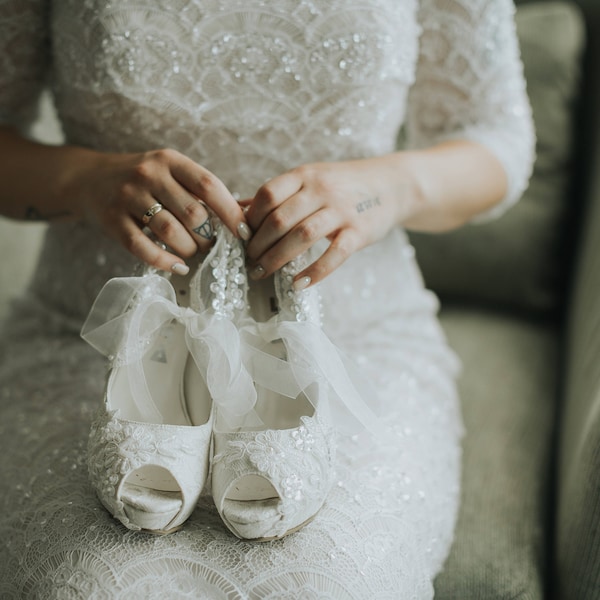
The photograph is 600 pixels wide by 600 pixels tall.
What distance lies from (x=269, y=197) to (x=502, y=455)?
61 centimetres

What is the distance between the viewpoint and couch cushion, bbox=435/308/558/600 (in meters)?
0.84

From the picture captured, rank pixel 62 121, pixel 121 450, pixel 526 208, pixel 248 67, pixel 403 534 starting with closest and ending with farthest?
pixel 121 450 < pixel 403 534 < pixel 248 67 < pixel 62 121 < pixel 526 208

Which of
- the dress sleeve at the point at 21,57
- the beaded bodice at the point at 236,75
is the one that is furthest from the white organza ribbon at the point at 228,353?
the dress sleeve at the point at 21,57

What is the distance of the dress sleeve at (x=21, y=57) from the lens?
2.76 ft

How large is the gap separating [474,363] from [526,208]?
35 centimetres

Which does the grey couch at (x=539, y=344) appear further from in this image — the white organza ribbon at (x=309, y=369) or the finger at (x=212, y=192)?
the finger at (x=212, y=192)

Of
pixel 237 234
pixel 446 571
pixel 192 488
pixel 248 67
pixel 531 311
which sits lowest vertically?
pixel 531 311

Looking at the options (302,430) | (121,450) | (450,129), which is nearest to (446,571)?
(302,430)

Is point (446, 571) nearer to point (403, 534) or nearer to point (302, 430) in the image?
point (403, 534)

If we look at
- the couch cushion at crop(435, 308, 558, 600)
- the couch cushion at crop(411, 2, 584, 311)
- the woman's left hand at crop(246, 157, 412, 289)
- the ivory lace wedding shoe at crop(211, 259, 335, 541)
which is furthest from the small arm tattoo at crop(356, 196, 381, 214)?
the couch cushion at crop(411, 2, 584, 311)

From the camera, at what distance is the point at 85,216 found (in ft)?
2.74

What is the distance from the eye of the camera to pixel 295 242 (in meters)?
0.70

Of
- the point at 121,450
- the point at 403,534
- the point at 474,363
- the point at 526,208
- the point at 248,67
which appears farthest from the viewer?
the point at 526,208

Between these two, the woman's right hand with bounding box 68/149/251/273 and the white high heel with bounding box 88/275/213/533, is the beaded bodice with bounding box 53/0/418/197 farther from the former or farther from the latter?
the white high heel with bounding box 88/275/213/533
